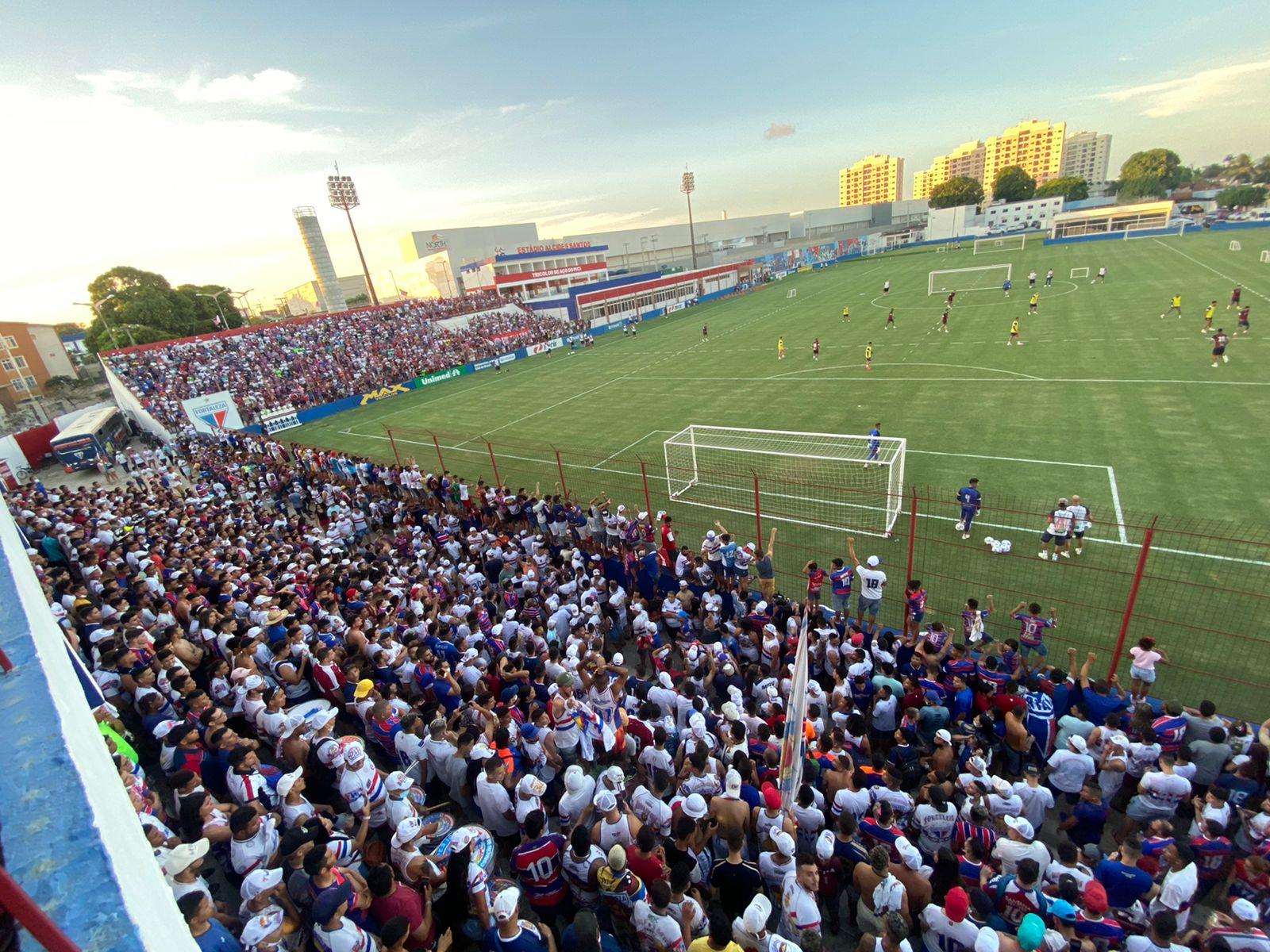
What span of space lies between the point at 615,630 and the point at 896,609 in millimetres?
5131

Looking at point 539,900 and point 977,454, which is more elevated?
point 539,900

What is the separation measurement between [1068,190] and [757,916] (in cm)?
13660

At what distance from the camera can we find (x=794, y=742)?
5.55 m

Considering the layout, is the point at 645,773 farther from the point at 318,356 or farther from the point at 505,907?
the point at 318,356

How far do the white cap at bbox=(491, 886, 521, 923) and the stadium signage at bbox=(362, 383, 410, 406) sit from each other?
38839 millimetres

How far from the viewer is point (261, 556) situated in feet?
40.2

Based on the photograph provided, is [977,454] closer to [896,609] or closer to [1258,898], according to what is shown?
[896,609]

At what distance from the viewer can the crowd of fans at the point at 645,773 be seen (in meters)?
4.14

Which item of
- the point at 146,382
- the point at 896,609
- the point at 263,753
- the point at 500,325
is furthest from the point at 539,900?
the point at 500,325

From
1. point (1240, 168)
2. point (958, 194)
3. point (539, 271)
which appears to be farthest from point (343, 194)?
point (1240, 168)

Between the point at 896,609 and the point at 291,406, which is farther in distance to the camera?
the point at 291,406

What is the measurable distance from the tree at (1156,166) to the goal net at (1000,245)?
4325cm

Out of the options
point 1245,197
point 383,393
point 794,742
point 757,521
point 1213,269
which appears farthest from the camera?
point 1245,197

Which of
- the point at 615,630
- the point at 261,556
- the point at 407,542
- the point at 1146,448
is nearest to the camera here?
the point at 615,630
